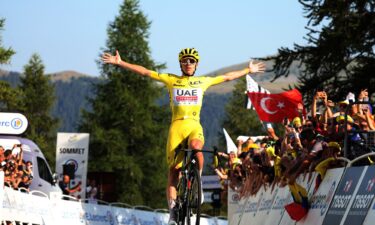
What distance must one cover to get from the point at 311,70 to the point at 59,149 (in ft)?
39.3

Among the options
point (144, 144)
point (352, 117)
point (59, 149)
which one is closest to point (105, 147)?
point (144, 144)

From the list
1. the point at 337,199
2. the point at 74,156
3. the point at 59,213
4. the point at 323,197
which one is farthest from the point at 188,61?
the point at 74,156

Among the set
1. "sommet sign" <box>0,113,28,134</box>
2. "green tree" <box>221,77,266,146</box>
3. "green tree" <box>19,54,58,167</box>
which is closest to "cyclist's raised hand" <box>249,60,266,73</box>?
"sommet sign" <box>0,113,28,134</box>

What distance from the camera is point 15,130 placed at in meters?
30.6

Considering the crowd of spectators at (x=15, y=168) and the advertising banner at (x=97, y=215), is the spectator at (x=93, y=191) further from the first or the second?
the crowd of spectators at (x=15, y=168)

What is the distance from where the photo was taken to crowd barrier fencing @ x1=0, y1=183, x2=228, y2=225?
22.3 metres

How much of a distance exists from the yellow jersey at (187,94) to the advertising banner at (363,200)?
362 centimetres

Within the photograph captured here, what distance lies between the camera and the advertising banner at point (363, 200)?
41.1 feet

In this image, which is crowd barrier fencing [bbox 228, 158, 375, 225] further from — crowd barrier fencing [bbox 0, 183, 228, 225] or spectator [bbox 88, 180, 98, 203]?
spectator [bbox 88, 180, 98, 203]

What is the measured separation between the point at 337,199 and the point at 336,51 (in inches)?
806

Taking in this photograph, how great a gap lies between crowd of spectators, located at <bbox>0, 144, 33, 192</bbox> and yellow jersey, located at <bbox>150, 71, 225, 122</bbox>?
406 inches

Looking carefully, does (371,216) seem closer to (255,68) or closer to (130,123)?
(255,68)

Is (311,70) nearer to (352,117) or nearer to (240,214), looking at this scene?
(240,214)

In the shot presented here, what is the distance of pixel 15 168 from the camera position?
26500mm
